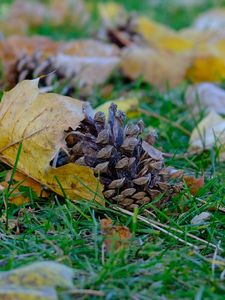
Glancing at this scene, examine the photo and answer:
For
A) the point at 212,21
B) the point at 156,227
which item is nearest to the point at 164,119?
the point at 156,227

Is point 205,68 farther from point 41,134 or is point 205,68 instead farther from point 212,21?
point 41,134

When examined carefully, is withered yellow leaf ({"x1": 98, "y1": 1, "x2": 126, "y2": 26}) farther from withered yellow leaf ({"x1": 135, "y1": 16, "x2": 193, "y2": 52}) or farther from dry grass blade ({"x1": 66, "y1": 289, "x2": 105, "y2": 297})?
dry grass blade ({"x1": 66, "y1": 289, "x2": 105, "y2": 297})

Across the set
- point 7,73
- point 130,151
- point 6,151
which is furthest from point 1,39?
point 130,151

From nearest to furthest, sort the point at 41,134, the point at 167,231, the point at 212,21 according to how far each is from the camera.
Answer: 1. the point at 167,231
2. the point at 41,134
3. the point at 212,21

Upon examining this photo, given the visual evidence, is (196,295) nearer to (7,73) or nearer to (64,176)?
(64,176)

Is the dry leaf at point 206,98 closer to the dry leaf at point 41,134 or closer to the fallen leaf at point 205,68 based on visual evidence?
the fallen leaf at point 205,68

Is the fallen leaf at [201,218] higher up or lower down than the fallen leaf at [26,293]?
lower down

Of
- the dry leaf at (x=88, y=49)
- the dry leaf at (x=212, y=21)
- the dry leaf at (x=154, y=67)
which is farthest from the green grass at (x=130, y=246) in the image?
the dry leaf at (x=212, y=21)
